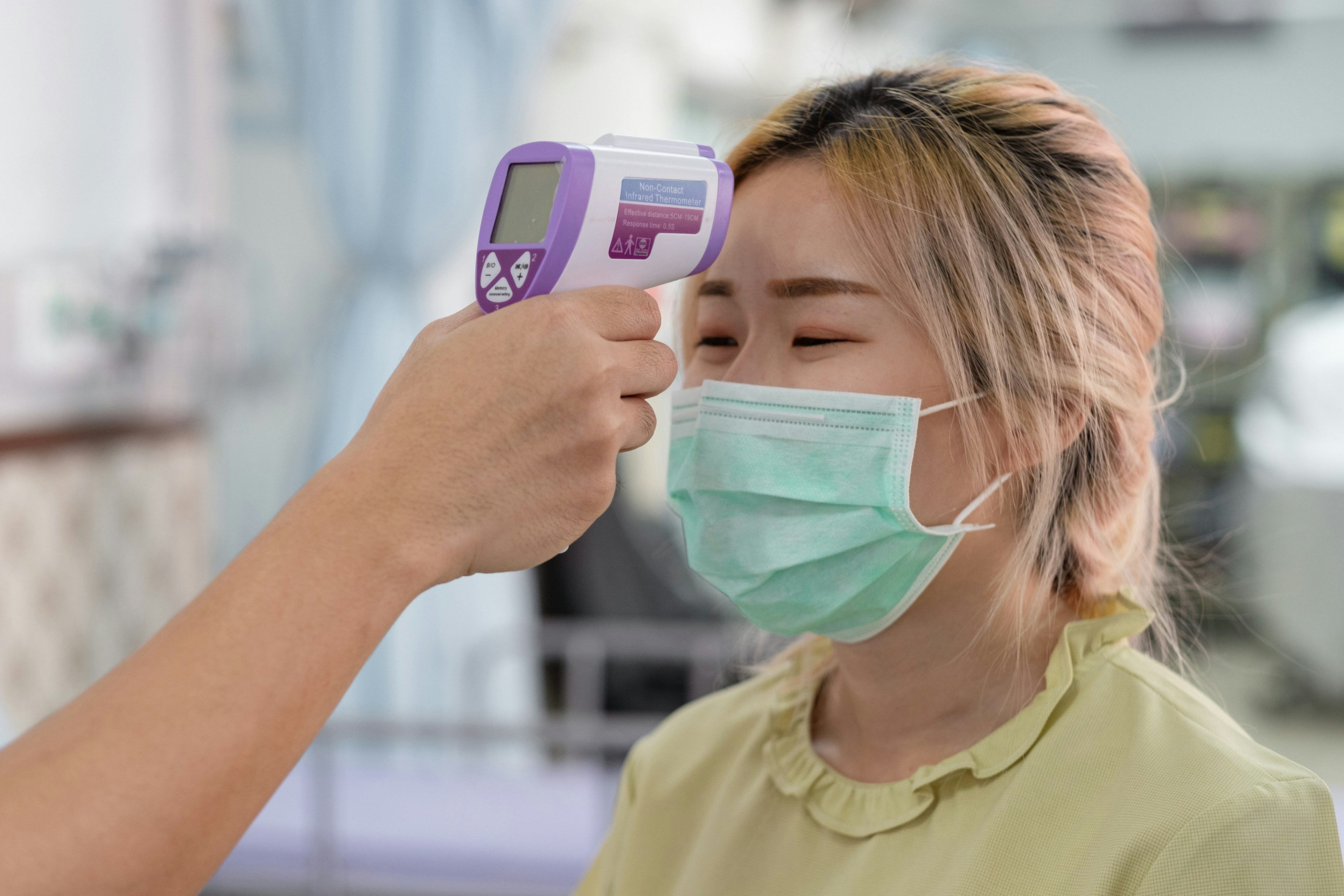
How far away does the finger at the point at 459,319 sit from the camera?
0.81 meters

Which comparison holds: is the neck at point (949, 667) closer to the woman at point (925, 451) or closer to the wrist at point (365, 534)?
the woman at point (925, 451)

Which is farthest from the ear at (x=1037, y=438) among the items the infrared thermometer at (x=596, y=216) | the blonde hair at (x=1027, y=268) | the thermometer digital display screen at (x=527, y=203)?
the thermometer digital display screen at (x=527, y=203)

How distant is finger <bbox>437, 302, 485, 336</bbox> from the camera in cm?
81

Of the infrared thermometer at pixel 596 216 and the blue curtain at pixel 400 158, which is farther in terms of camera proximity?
the blue curtain at pixel 400 158

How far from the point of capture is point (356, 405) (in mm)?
3418

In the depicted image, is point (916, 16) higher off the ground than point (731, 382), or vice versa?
point (916, 16)

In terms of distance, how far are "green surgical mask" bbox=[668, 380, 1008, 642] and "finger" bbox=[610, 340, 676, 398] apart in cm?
22

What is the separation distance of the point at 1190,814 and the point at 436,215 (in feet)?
9.90

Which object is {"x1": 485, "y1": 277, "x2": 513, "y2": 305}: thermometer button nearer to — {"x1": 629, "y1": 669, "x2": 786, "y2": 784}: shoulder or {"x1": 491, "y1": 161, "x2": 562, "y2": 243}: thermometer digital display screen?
{"x1": 491, "y1": 161, "x2": 562, "y2": 243}: thermometer digital display screen

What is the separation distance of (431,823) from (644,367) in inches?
69.7

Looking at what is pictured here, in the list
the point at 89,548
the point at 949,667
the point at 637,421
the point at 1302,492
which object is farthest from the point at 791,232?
the point at 1302,492

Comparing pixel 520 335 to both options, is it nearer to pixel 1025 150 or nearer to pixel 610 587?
pixel 1025 150

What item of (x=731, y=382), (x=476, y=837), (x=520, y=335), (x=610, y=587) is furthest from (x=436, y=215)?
(x=520, y=335)

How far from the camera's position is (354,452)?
726 mm
